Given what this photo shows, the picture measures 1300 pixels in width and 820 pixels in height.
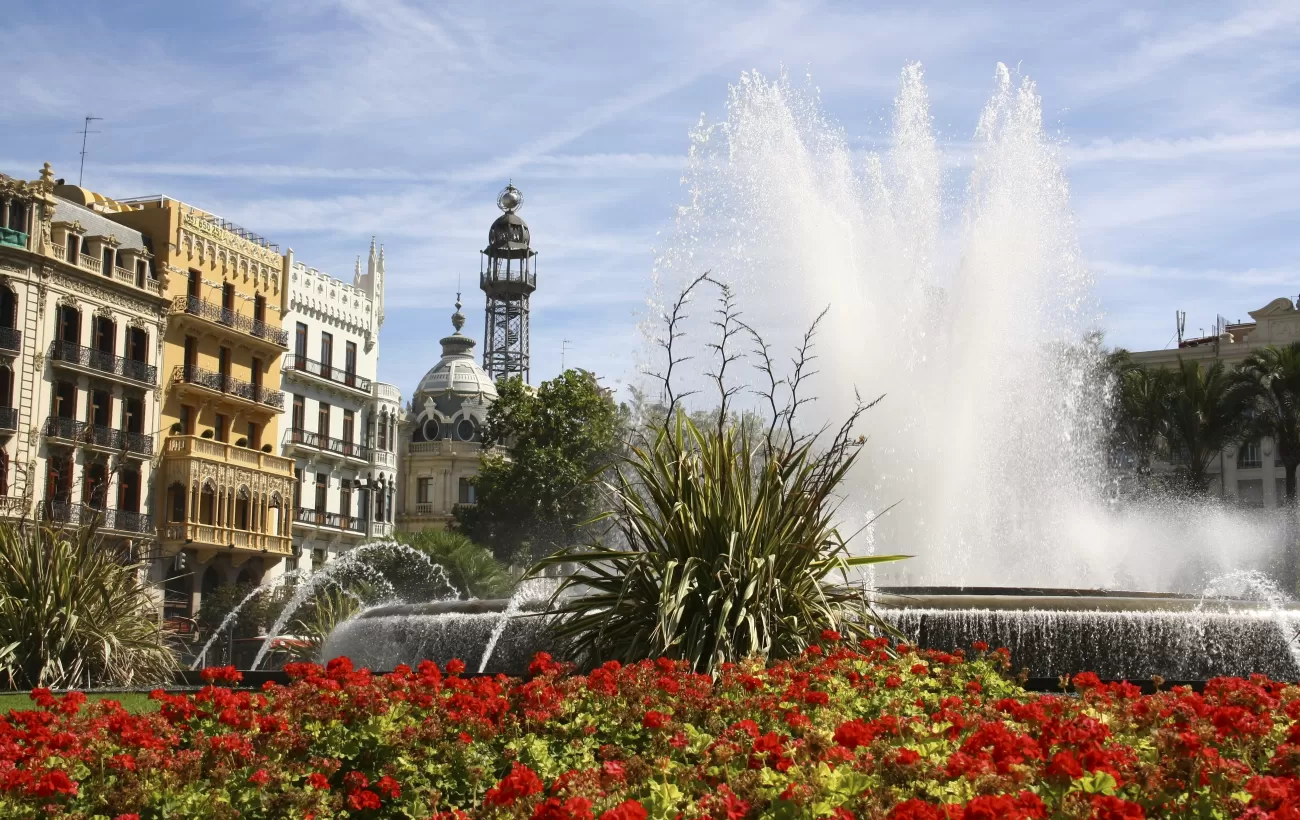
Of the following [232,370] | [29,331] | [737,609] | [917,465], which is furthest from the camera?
[232,370]

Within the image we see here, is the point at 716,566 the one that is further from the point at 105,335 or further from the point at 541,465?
the point at 541,465

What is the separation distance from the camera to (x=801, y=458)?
11.7 meters

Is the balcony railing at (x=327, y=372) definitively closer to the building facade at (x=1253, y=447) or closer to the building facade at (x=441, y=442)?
the building facade at (x=441, y=442)

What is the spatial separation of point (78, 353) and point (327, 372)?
52.0ft

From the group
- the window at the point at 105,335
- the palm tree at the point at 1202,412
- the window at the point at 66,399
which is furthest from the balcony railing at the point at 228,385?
the palm tree at the point at 1202,412

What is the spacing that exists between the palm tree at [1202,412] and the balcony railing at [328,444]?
33.0 meters

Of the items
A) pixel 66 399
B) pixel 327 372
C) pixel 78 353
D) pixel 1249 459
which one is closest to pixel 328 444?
pixel 327 372

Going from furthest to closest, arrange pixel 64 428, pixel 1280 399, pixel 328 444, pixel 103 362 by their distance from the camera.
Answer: pixel 328 444
pixel 1280 399
pixel 103 362
pixel 64 428

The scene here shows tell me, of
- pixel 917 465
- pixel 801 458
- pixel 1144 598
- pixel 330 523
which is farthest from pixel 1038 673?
pixel 330 523

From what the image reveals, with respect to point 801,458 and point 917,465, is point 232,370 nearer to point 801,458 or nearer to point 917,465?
point 917,465

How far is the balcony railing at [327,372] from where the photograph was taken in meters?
60.6

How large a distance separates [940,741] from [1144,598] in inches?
403

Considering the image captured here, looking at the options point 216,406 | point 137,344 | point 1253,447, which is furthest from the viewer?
point 1253,447

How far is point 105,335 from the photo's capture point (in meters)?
49.7
